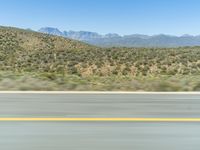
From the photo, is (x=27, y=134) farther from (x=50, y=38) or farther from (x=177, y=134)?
(x=50, y=38)

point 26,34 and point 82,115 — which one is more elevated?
point 82,115

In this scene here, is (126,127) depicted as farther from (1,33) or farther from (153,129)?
(1,33)

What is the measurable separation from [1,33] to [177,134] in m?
93.5

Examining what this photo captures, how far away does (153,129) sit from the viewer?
620 centimetres

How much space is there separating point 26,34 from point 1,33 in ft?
47.8

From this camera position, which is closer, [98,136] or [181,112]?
[98,136]

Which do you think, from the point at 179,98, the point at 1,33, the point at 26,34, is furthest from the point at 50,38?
the point at 179,98

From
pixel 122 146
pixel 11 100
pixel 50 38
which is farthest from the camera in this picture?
pixel 50 38

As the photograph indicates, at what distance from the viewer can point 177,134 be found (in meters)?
5.91

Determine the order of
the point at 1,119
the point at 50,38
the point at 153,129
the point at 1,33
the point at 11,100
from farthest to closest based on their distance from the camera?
the point at 50,38 < the point at 1,33 < the point at 11,100 < the point at 1,119 < the point at 153,129

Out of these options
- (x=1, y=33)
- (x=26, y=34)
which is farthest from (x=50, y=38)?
(x=1, y=33)

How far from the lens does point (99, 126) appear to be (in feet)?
21.0

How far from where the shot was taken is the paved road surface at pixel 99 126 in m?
5.34

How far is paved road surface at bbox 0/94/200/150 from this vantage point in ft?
17.5
